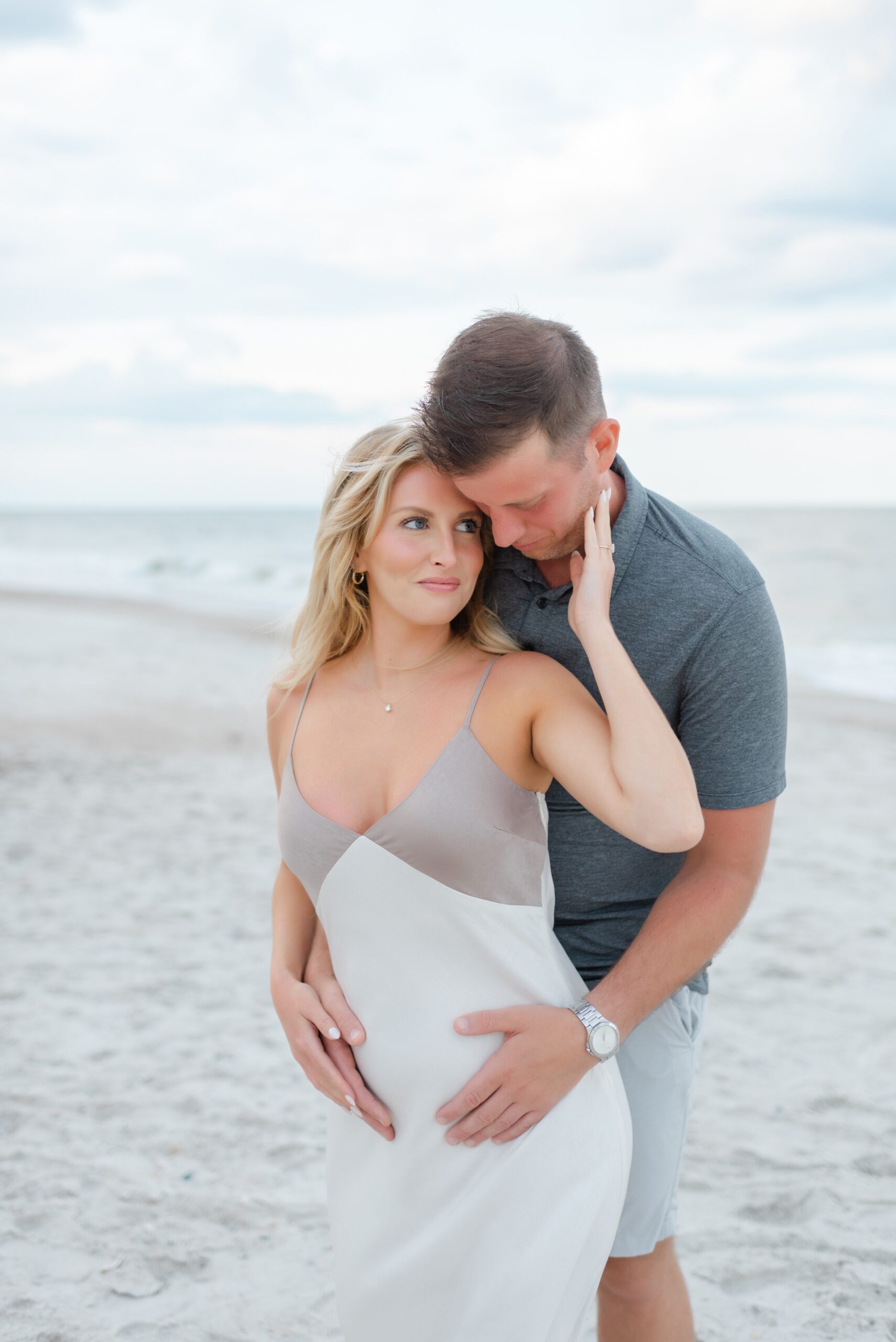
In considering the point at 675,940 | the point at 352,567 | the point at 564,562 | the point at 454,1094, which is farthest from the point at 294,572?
the point at 454,1094

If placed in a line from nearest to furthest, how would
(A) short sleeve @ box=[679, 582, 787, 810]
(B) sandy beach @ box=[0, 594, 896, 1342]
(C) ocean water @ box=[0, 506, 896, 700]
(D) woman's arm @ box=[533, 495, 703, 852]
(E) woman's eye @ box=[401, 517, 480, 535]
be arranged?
(D) woman's arm @ box=[533, 495, 703, 852] < (A) short sleeve @ box=[679, 582, 787, 810] < (E) woman's eye @ box=[401, 517, 480, 535] < (B) sandy beach @ box=[0, 594, 896, 1342] < (C) ocean water @ box=[0, 506, 896, 700]

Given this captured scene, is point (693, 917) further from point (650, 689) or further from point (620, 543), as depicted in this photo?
point (620, 543)

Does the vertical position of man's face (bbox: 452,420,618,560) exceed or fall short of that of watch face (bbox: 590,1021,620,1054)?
it exceeds it

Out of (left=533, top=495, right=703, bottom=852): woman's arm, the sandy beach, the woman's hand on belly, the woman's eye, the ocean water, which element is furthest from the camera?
the ocean water

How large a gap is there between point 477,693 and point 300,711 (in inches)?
18.4

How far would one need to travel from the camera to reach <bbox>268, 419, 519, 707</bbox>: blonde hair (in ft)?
7.50

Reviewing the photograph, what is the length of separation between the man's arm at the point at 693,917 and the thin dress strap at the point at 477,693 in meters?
0.54

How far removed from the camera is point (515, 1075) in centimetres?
196

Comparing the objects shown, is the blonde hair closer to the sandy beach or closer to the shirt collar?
the shirt collar

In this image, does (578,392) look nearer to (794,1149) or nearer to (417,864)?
(417,864)

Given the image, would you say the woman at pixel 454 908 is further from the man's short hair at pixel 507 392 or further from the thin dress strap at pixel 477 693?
the man's short hair at pixel 507 392

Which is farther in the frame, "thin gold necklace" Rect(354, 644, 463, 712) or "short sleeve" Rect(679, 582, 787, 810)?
"thin gold necklace" Rect(354, 644, 463, 712)

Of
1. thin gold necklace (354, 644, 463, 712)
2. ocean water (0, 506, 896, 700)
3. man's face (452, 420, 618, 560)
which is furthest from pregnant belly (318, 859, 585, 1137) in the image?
ocean water (0, 506, 896, 700)

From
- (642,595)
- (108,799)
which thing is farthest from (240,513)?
(642,595)
